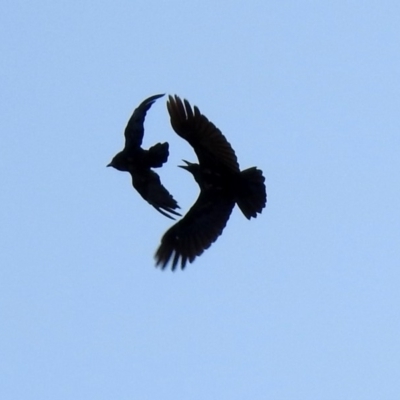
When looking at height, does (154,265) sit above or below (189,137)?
below

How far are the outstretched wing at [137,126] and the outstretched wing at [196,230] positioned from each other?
134cm

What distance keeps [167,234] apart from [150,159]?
122 cm

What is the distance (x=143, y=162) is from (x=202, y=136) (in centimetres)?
99

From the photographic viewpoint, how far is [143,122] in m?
22.2

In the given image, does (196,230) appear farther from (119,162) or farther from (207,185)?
(119,162)

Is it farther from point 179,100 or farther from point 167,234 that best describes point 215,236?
point 179,100

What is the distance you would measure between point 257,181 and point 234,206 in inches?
31.2

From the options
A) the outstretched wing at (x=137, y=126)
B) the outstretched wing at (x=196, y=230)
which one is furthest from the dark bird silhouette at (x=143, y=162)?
the outstretched wing at (x=196, y=230)

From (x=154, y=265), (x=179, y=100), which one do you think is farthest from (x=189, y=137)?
(x=154, y=265)

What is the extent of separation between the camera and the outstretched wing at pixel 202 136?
21828mm

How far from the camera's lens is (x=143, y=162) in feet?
71.6

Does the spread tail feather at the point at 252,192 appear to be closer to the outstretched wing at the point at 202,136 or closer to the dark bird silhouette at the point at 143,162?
the outstretched wing at the point at 202,136

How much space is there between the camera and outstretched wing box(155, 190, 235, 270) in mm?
21812

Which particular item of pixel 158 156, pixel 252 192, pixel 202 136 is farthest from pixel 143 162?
pixel 252 192
